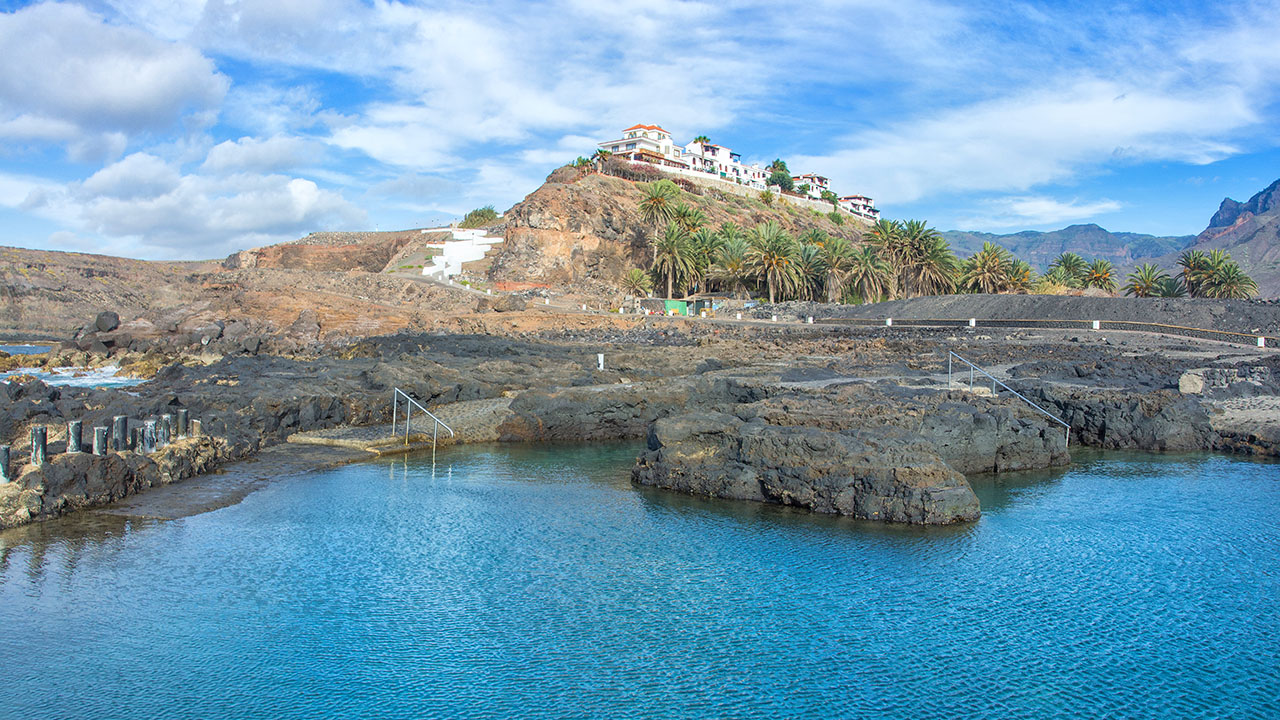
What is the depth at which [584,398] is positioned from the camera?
101 feet

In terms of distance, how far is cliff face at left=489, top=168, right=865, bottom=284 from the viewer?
93000 mm

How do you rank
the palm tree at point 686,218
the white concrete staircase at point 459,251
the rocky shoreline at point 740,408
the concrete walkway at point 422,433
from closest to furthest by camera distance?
1. the rocky shoreline at point 740,408
2. the concrete walkway at point 422,433
3. the palm tree at point 686,218
4. the white concrete staircase at point 459,251

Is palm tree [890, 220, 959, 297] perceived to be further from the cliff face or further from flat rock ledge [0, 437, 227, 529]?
flat rock ledge [0, 437, 227, 529]

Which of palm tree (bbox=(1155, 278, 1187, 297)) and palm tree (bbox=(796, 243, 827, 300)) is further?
palm tree (bbox=(796, 243, 827, 300))

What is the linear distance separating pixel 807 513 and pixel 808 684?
801 cm

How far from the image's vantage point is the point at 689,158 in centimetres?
14900

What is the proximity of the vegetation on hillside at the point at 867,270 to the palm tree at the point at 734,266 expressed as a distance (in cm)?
10

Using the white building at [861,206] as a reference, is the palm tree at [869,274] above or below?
below

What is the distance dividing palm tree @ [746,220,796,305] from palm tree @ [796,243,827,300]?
3.28 ft

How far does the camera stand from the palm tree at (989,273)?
80500mm

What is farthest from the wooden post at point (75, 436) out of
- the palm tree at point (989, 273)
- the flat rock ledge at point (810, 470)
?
the palm tree at point (989, 273)

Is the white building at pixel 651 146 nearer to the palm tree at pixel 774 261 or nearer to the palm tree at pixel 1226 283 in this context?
the palm tree at pixel 774 261

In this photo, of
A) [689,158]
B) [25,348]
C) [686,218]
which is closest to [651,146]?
[689,158]

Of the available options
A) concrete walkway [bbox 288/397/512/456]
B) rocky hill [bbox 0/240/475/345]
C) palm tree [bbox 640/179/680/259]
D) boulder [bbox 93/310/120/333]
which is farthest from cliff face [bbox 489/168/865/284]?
concrete walkway [bbox 288/397/512/456]
